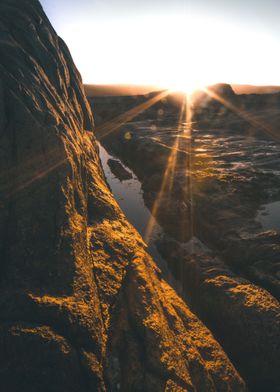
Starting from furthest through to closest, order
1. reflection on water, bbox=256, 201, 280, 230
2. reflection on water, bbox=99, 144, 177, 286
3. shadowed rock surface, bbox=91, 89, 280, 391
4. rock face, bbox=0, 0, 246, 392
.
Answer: reflection on water, bbox=256, 201, 280, 230 < reflection on water, bbox=99, 144, 177, 286 < shadowed rock surface, bbox=91, 89, 280, 391 < rock face, bbox=0, 0, 246, 392

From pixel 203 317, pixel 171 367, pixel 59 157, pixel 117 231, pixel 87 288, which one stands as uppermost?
pixel 59 157

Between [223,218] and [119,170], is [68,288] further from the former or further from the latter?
[119,170]

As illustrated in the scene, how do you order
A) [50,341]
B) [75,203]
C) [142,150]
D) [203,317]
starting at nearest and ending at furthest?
[50,341]
[75,203]
[203,317]
[142,150]

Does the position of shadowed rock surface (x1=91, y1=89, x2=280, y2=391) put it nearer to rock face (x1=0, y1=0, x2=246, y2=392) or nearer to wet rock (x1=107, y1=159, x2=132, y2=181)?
wet rock (x1=107, y1=159, x2=132, y2=181)

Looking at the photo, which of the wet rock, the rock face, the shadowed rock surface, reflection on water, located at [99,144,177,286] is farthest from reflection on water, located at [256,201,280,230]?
the wet rock

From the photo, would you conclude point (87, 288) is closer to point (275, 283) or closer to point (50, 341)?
point (50, 341)

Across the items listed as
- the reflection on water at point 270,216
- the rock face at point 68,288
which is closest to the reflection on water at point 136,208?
the rock face at point 68,288

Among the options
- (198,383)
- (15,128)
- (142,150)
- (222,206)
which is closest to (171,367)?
(198,383)

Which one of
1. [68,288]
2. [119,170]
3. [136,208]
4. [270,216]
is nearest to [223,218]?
[270,216]
